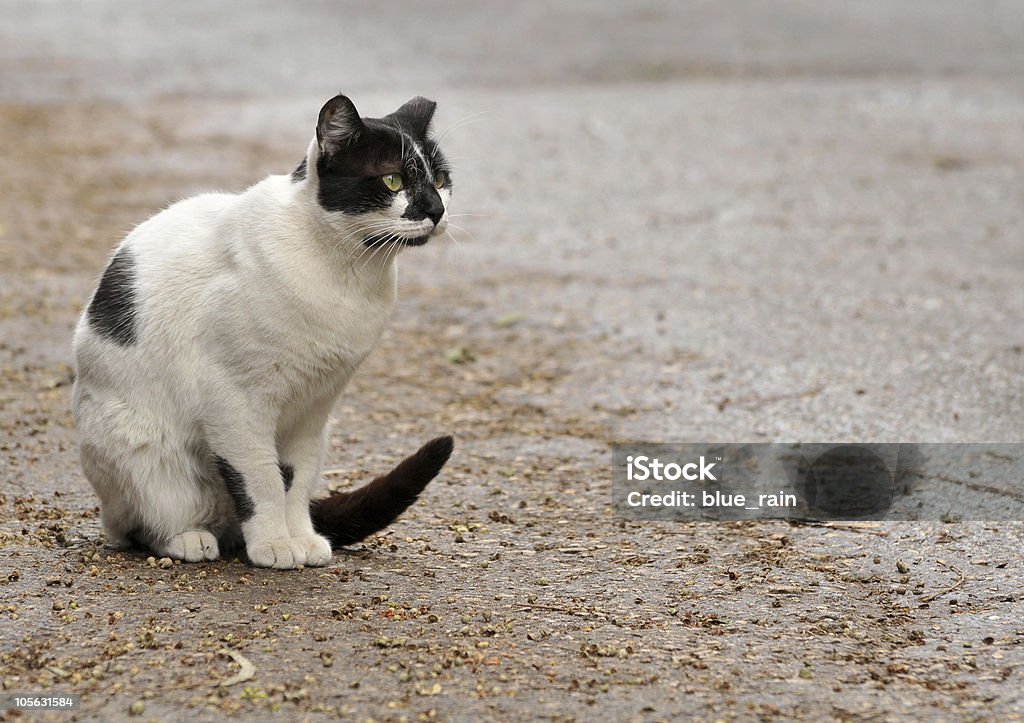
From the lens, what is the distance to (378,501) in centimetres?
377

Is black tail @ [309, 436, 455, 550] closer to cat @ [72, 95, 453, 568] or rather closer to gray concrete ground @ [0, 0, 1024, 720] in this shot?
cat @ [72, 95, 453, 568]

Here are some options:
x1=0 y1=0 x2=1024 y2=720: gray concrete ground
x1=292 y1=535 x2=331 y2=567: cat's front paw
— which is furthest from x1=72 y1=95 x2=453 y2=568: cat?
x1=0 y1=0 x2=1024 y2=720: gray concrete ground

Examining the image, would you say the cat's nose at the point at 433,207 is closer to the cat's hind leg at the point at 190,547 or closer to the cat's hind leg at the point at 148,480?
the cat's hind leg at the point at 148,480

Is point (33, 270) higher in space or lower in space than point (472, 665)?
higher

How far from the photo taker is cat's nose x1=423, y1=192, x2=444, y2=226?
353cm

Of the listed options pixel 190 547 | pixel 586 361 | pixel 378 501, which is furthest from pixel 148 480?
pixel 586 361

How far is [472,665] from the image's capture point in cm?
309

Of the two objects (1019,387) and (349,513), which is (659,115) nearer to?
(1019,387)

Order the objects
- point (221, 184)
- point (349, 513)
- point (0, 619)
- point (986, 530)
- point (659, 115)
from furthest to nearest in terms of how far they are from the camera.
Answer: point (659, 115) < point (221, 184) < point (986, 530) < point (349, 513) < point (0, 619)

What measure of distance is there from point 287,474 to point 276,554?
244 millimetres

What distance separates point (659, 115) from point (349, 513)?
7876mm

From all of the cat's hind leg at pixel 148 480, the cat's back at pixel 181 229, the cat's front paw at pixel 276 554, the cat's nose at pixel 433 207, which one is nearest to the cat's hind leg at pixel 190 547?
the cat's hind leg at pixel 148 480

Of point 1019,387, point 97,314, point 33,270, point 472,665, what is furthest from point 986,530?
point 33,270

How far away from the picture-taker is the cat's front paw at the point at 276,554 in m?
3.65
